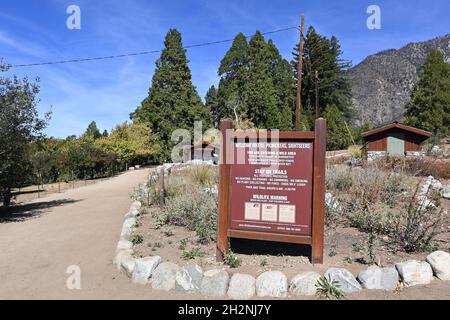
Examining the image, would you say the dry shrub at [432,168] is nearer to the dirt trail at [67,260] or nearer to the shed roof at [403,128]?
the dirt trail at [67,260]

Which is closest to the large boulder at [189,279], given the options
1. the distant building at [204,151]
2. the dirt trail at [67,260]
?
the dirt trail at [67,260]

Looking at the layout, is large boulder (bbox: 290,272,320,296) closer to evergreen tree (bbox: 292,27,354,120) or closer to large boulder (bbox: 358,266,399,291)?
large boulder (bbox: 358,266,399,291)

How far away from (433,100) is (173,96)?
1214 inches

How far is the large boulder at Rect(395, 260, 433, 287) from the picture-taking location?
4750 mm

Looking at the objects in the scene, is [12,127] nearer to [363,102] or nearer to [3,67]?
[3,67]

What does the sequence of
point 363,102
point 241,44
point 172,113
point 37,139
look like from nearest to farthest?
point 37,139 → point 172,113 → point 241,44 → point 363,102

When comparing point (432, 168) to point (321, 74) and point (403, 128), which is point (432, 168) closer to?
point (403, 128)

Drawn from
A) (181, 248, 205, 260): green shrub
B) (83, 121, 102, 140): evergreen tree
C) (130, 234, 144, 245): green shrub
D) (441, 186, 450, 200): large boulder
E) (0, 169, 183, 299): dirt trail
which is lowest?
(0, 169, 183, 299): dirt trail

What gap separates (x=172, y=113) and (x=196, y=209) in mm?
36106

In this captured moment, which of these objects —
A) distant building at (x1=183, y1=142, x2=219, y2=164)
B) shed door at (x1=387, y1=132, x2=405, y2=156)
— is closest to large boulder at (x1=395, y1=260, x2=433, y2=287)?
shed door at (x1=387, y1=132, x2=405, y2=156)

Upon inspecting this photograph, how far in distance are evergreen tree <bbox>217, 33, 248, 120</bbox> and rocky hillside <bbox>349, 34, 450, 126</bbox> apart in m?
56.7

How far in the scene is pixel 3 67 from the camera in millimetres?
11602

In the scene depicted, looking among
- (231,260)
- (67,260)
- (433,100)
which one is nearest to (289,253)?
(231,260)
